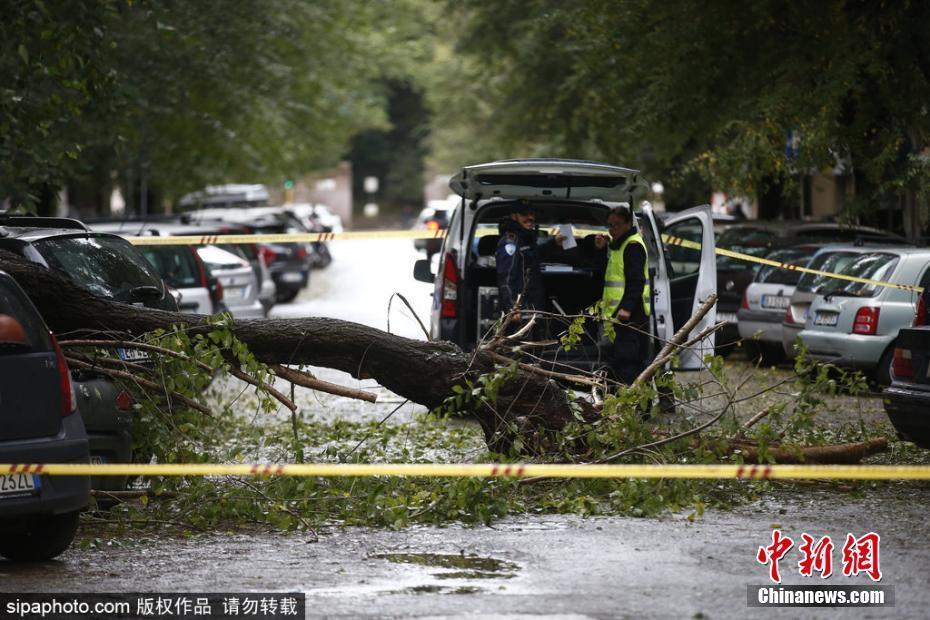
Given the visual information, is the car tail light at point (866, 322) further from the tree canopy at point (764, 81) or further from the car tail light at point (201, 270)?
the car tail light at point (201, 270)

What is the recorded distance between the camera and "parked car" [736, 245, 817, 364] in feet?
60.7

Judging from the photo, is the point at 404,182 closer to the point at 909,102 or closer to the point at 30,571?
the point at 909,102

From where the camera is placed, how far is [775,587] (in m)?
7.36

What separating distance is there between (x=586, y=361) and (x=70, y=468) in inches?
236

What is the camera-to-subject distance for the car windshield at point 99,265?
11.2m

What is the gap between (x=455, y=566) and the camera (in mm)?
7918

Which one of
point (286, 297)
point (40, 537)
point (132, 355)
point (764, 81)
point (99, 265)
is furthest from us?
point (286, 297)

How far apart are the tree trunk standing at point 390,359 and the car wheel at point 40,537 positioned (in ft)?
6.81

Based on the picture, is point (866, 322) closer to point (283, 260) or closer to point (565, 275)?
point (565, 275)

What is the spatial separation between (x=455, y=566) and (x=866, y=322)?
8682mm

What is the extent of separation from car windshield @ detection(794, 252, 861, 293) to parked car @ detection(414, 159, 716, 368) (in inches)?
87.0

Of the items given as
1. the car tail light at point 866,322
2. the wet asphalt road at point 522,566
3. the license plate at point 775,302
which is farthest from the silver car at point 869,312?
the wet asphalt road at point 522,566

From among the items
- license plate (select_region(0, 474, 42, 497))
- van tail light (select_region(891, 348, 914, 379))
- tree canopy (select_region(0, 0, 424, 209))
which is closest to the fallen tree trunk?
van tail light (select_region(891, 348, 914, 379))

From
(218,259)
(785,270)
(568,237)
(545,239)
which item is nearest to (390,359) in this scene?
(568,237)
